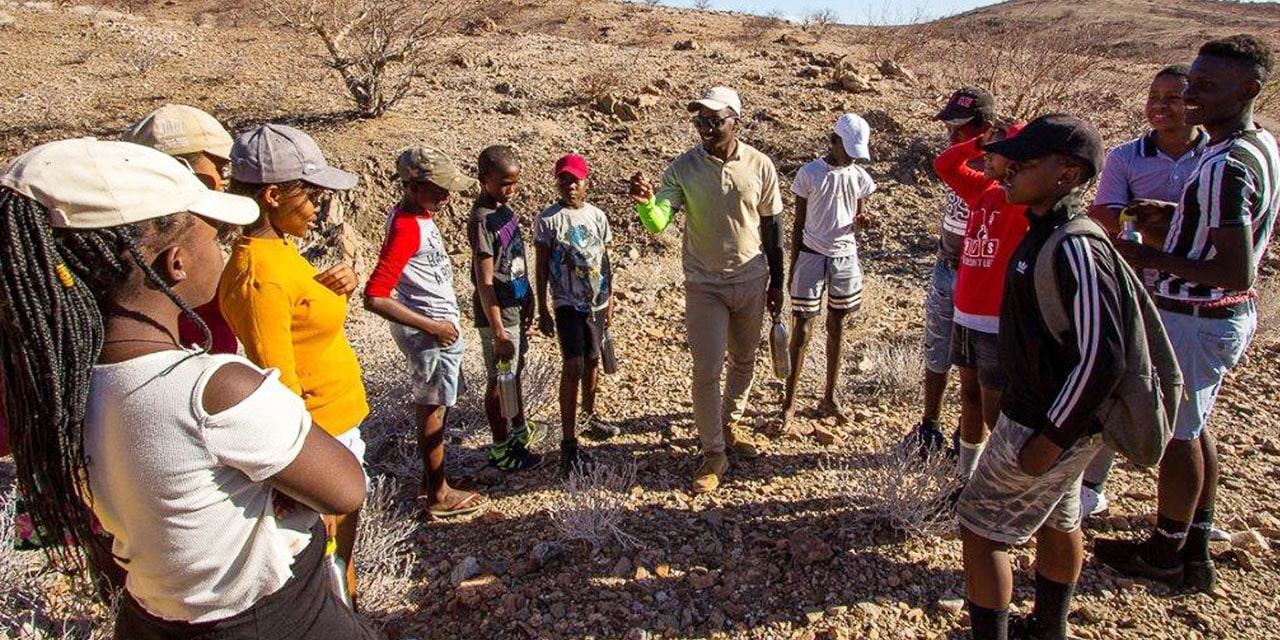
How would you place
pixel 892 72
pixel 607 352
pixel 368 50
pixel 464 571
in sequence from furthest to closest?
1. pixel 892 72
2. pixel 368 50
3. pixel 607 352
4. pixel 464 571

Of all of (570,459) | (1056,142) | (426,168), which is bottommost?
(570,459)

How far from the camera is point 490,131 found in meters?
8.66

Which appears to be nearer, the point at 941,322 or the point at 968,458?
the point at 968,458

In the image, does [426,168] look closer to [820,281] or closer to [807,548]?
[807,548]

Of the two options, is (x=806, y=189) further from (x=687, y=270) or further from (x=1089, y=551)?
(x=1089, y=551)

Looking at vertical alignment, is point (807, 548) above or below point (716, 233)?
below

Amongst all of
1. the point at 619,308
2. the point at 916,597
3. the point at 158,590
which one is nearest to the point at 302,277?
the point at 158,590

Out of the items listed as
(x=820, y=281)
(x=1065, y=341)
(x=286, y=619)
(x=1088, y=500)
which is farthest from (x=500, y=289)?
(x=1088, y=500)

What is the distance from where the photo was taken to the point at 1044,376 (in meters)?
2.16

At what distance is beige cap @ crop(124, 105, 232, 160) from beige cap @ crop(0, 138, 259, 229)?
1.28 metres

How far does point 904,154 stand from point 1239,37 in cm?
696

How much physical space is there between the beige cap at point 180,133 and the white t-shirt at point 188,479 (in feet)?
4.65

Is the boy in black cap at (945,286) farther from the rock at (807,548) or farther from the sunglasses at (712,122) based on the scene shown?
the sunglasses at (712,122)

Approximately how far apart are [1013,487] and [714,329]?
1555 mm
